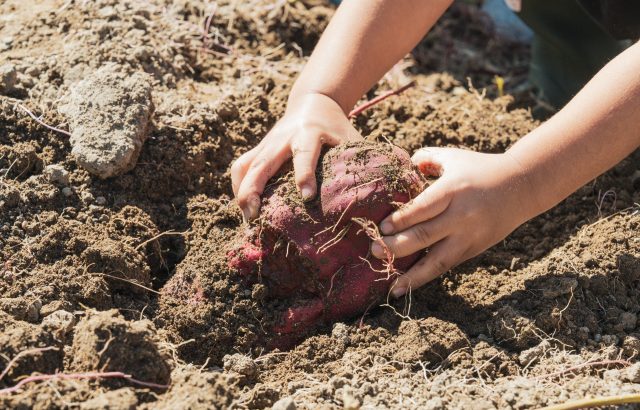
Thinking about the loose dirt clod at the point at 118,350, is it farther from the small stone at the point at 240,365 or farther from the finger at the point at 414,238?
the finger at the point at 414,238

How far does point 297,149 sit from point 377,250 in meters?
0.34

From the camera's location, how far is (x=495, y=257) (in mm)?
2346

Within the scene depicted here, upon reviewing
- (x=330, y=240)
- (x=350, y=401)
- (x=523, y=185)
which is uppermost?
(x=523, y=185)

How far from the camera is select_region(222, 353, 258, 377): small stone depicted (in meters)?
1.93

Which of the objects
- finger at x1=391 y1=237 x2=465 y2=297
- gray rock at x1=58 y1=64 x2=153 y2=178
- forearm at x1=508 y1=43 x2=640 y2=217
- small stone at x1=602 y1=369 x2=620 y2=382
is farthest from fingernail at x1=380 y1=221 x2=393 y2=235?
gray rock at x1=58 y1=64 x2=153 y2=178

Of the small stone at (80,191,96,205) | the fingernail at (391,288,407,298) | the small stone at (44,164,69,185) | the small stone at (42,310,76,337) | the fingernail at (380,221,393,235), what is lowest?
the small stone at (42,310,76,337)

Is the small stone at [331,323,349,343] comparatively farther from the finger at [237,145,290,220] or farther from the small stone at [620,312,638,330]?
the small stone at [620,312,638,330]

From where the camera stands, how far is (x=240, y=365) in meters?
1.93

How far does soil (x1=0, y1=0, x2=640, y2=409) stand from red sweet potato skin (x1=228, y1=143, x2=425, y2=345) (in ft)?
0.21

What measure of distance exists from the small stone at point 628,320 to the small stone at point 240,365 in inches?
36.7

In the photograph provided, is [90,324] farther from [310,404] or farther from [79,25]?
[79,25]

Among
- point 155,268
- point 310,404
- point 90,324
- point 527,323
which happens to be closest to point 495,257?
point 527,323

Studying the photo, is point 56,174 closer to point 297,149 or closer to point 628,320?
point 297,149

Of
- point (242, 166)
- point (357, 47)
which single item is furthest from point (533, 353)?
point (357, 47)
